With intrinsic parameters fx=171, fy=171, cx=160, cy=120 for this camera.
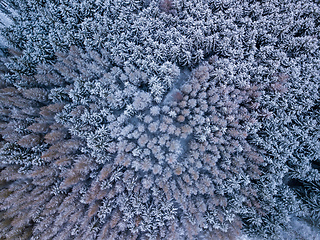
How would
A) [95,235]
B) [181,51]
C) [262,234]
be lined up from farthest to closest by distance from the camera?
[181,51], [262,234], [95,235]

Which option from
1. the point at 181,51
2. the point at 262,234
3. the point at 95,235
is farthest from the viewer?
the point at 181,51

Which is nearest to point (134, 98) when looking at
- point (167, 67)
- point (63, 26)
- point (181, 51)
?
point (167, 67)

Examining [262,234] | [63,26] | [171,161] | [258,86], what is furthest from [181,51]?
[262,234]

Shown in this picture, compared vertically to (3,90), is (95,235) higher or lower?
lower

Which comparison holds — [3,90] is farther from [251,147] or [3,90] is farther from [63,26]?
[251,147]

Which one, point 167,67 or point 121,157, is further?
point 167,67

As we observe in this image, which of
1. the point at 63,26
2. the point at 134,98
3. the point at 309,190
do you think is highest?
the point at 63,26

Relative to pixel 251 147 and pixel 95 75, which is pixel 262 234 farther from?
pixel 95 75
